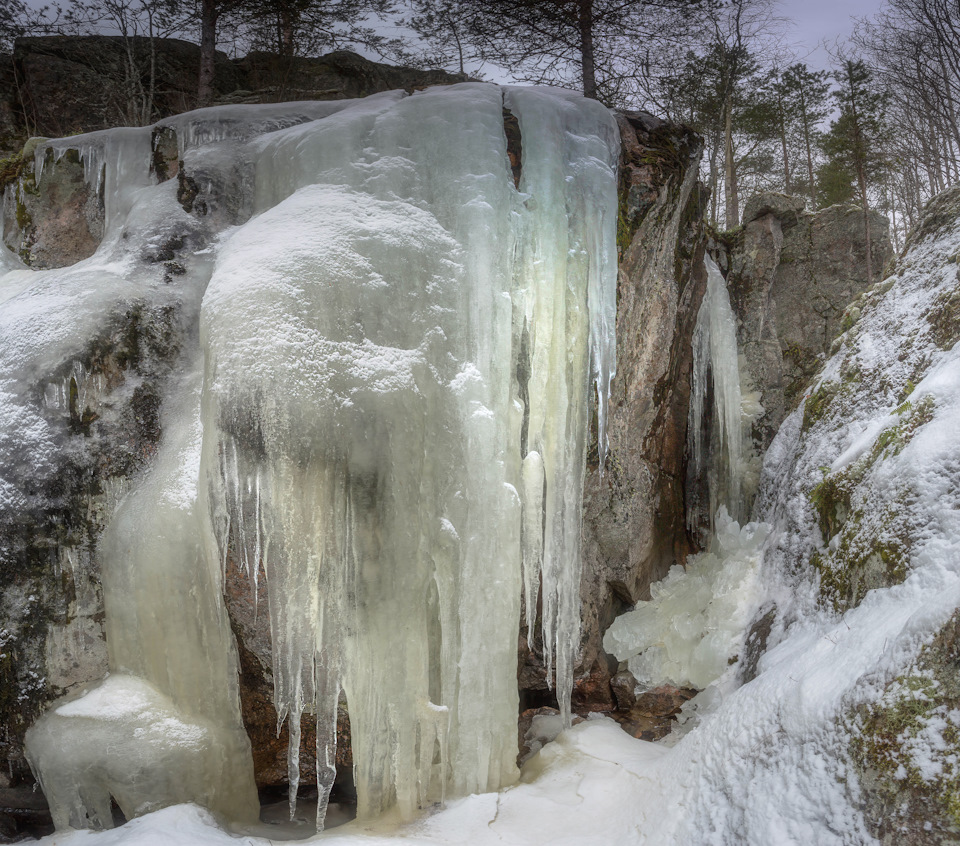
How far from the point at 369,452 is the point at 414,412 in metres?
0.31

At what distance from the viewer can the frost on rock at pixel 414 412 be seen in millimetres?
3492

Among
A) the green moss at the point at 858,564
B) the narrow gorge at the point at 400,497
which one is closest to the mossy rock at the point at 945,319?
the narrow gorge at the point at 400,497

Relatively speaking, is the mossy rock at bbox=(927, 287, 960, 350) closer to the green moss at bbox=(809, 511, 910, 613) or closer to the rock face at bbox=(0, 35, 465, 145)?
the green moss at bbox=(809, 511, 910, 613)

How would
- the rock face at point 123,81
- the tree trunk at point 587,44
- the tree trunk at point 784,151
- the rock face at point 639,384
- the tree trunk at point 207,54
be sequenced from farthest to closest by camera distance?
1. the tree trunk at point 784,151
2. the rock face at point 123,81
3. the tree trunk at point 587,44
4. the tree trunk at point 207,54
5. the rock face at point 639,384

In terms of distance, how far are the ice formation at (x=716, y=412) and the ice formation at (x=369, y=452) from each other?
5.58 ft

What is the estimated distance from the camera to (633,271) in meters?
4.64

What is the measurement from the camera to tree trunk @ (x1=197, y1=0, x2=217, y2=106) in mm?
7629

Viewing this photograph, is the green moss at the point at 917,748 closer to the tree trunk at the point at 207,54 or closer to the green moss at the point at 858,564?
the green moss at the point at 858,564

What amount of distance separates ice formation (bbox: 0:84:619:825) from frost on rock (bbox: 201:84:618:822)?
0.01 meters

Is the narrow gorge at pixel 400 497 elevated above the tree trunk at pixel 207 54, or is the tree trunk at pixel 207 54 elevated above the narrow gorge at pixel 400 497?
the tree trunk at pixel 207 54

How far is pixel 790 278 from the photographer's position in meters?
6.95

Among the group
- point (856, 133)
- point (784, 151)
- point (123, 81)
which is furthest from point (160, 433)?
point (784, 151)

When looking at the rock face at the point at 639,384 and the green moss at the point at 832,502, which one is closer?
the green moss at the point at 832,502

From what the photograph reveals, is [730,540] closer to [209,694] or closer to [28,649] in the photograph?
[209,694]
